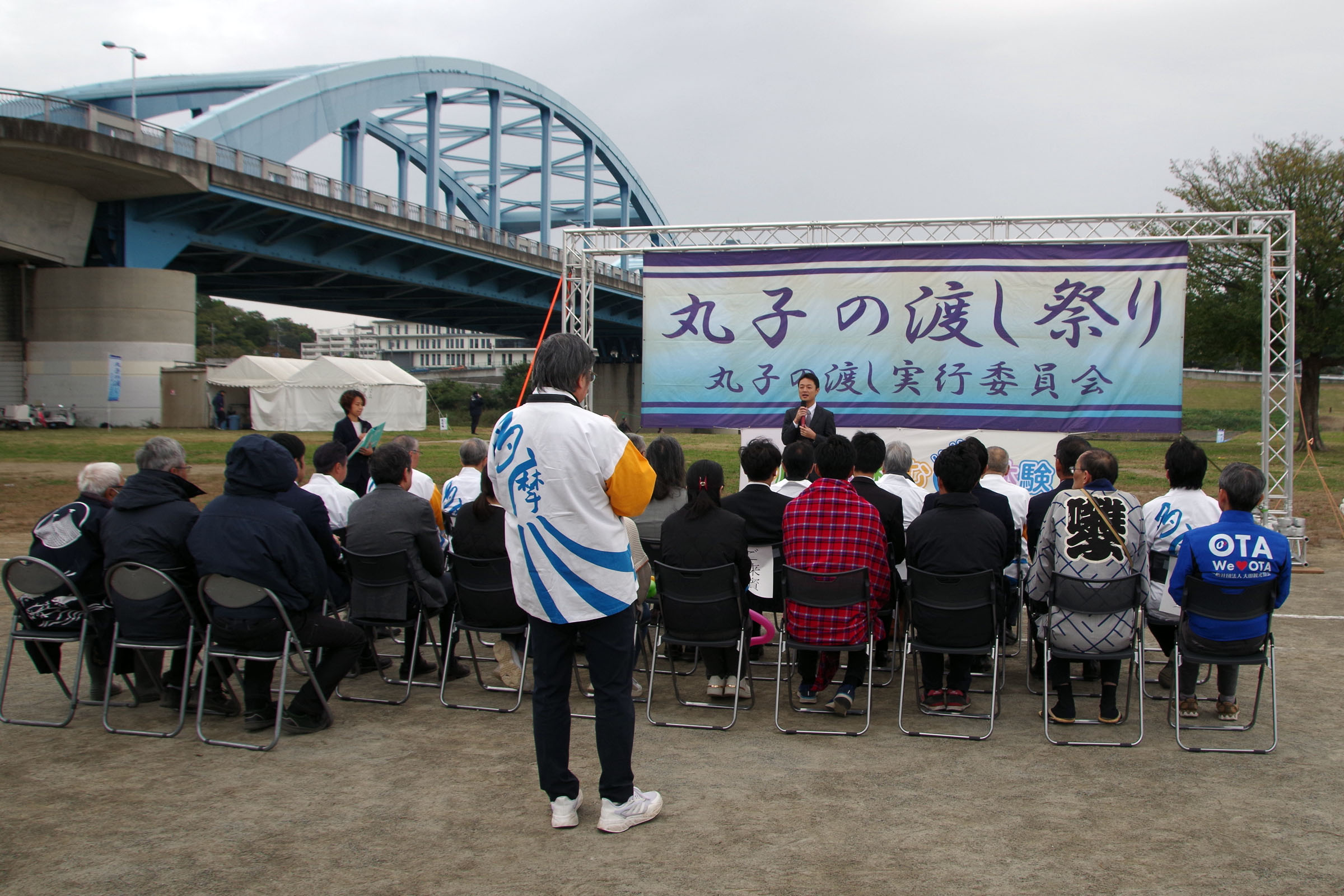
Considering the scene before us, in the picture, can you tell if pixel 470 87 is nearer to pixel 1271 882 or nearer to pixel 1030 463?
pixel 1030 463

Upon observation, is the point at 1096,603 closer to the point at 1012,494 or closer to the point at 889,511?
the point at 889,511

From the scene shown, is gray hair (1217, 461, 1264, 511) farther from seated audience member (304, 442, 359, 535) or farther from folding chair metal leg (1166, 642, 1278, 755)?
seated audience member (304, 442, 359, 535)

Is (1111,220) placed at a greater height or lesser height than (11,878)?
greater

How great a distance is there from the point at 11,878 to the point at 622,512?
81.6 inches

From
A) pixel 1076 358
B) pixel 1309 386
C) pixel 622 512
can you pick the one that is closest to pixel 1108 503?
pixel 622 512

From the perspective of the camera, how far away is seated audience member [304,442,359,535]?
514cm

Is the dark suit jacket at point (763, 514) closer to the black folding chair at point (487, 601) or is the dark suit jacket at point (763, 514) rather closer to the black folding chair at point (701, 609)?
the black folding chair at point (701, 609)

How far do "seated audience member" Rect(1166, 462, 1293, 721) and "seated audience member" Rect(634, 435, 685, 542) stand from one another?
2.46 metres

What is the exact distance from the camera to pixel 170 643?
3982 mm

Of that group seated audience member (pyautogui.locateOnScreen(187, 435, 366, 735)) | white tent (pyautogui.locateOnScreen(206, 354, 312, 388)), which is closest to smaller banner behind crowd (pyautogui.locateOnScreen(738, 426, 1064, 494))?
seated audience member (pyautogui.locateOnScreen(187, 435, 366, 735))

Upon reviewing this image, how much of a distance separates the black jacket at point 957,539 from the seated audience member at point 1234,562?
753 millimetres

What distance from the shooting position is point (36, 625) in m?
4.19

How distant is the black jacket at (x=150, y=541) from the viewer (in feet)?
13.1

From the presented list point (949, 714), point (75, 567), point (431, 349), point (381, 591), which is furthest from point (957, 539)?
point (431, 349)
